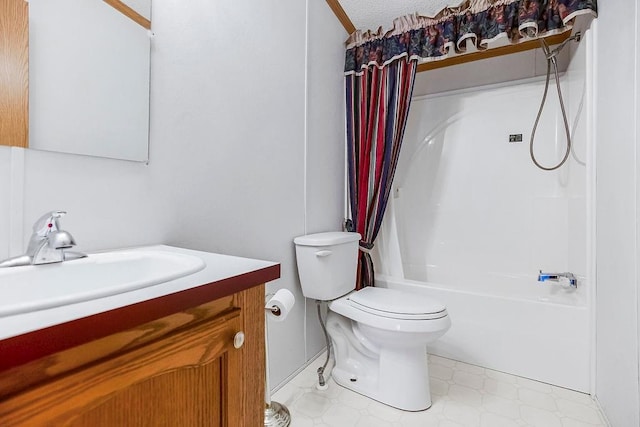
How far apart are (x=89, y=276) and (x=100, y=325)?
408mm

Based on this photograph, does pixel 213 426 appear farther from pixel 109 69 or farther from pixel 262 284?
Result: pixel 109 69

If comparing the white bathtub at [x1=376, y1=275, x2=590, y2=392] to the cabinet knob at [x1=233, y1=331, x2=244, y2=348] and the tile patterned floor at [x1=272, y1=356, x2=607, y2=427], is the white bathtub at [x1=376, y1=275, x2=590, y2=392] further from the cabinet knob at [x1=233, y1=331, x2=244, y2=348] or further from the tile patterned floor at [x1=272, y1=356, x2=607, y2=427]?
the cabinet knob at [x1=233, y1=331, x2=244, y2=348]

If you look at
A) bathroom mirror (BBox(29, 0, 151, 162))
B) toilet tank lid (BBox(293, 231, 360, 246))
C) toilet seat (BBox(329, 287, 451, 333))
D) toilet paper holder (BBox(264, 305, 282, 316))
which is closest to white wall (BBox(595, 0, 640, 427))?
toilet seat (BBox(329, 287, 451, 333))

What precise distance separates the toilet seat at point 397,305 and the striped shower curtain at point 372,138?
1.06ft

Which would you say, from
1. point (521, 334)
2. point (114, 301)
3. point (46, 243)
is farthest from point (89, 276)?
point (521, 334)

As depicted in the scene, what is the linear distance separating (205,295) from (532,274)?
2424 millimetres

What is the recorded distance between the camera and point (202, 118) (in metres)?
1.12

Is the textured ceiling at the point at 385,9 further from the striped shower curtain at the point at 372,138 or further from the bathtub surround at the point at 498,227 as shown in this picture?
the bathtub surround at the point at 498,227

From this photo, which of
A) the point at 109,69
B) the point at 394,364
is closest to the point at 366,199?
the point at 394,364

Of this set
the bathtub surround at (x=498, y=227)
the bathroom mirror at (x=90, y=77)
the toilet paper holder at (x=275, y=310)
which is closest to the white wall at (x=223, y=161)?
the bathroom mirror at (x=90, y=77)

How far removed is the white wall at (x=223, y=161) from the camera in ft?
2.68

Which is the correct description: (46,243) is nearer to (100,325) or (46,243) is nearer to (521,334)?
(100,325)

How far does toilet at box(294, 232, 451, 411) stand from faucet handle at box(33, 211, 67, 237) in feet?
3.31

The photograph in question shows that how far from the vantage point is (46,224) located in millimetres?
675
